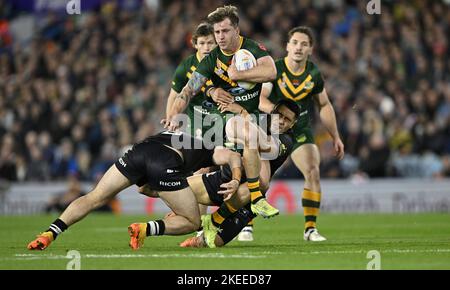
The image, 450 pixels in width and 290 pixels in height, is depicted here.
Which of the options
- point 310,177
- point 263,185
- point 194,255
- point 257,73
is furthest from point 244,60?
point 194,255

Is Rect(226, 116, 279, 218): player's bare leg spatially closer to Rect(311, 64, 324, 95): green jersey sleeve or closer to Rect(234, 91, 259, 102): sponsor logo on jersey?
Rect(234, 91, 259, 102): sponsor logo on jersey

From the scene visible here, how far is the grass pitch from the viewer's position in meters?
8.43

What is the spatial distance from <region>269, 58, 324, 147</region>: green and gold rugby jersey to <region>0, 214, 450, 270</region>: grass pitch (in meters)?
1.42

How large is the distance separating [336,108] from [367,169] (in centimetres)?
171

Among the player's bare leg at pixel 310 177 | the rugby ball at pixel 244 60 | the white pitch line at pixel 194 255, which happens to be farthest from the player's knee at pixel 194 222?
the player's bare leg at pixel 310 177

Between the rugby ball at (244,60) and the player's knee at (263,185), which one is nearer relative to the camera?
the rugby ball at (244,60)

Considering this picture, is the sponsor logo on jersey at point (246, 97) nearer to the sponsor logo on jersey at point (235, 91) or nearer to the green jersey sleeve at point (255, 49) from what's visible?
the sponsor logo on jersey at point (235, 91)

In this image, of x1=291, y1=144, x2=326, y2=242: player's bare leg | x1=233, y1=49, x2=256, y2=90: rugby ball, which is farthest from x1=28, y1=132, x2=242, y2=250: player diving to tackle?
x1=291, y1=144, x2=326, y2=242: player's bare leg

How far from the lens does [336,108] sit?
21.4 metres

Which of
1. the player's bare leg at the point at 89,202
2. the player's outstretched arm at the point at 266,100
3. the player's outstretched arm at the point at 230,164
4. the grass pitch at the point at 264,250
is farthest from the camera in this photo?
the player's outstretched arm at the point at 266,100

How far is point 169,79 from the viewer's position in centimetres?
2339

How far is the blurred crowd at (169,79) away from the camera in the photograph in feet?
68.4
